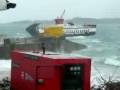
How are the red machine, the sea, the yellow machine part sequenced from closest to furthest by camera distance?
the red machine → the sea → the yellow machine part

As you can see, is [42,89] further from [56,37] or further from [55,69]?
[56,37]

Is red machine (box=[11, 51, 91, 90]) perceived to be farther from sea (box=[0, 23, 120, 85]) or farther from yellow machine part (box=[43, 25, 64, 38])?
yellow machine part (box=[43, 25, 64, 38])

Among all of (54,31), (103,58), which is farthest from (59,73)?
(54,31)

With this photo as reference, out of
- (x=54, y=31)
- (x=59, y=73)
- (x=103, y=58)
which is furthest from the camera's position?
(x=54, y=31)

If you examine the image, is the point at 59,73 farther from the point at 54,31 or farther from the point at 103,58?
the point at 54,31

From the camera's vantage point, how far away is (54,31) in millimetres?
75938

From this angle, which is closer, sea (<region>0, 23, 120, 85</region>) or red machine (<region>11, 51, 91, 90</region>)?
red machine (<region>11, 51, 91, 90</region>)

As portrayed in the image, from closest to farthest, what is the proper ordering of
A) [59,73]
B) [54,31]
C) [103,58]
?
[59,73]
[103,58]
[54,31]

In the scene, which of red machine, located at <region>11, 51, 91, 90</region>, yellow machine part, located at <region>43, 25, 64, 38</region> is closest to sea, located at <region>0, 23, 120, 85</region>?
red machine, located at <region>11, 51, 91, 90</region>

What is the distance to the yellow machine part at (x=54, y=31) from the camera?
7397 centimetres

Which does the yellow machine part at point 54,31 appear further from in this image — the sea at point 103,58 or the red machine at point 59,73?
the red machine at point 59,73

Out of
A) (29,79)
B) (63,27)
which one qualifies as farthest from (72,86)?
(63,27)

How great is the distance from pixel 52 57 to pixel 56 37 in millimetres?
63741

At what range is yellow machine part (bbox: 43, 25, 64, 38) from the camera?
73975 millimetres
